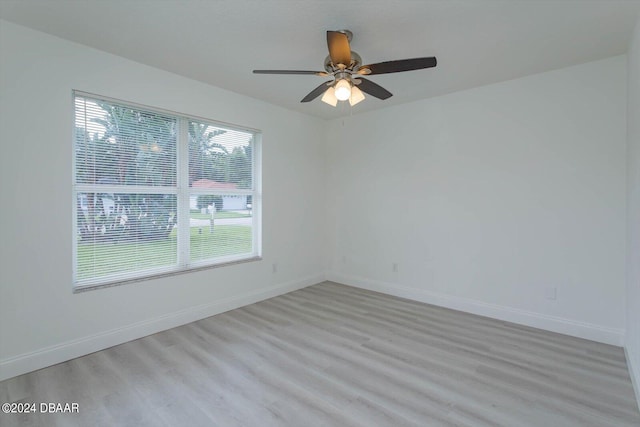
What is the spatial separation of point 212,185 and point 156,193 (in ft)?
2.15

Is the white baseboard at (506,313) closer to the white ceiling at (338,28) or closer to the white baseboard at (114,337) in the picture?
the white baseboard at (114,337)

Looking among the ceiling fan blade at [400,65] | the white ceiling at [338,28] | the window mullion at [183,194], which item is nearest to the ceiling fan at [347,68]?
the ceiling fan blade at [400,65]

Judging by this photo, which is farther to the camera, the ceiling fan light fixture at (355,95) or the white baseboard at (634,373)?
the ceiling fan light fixture at (355,95)

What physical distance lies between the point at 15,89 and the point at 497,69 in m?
Result: 4.10

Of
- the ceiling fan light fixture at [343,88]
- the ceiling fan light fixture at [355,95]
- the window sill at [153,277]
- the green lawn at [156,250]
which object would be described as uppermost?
the ceiling fan light fixture at [355,95]

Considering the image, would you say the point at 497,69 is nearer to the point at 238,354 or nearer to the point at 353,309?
the point at 353,309

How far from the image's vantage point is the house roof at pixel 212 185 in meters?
3.54

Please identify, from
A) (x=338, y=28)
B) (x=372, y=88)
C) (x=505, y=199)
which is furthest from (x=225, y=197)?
(x=505, y=199)

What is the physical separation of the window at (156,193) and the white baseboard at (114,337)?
0.45 m

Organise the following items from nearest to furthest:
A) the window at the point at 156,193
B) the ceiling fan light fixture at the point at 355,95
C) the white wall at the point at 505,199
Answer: the ceiling fan light fixture at the point at 355,95 < the window at the point at 156,193 < the white wall at the point at 505,199

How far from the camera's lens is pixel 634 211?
230cm

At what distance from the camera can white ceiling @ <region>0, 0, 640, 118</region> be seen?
Answer: 2094 mm

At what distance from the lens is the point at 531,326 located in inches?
128

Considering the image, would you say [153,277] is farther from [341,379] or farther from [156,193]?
[341,379]
